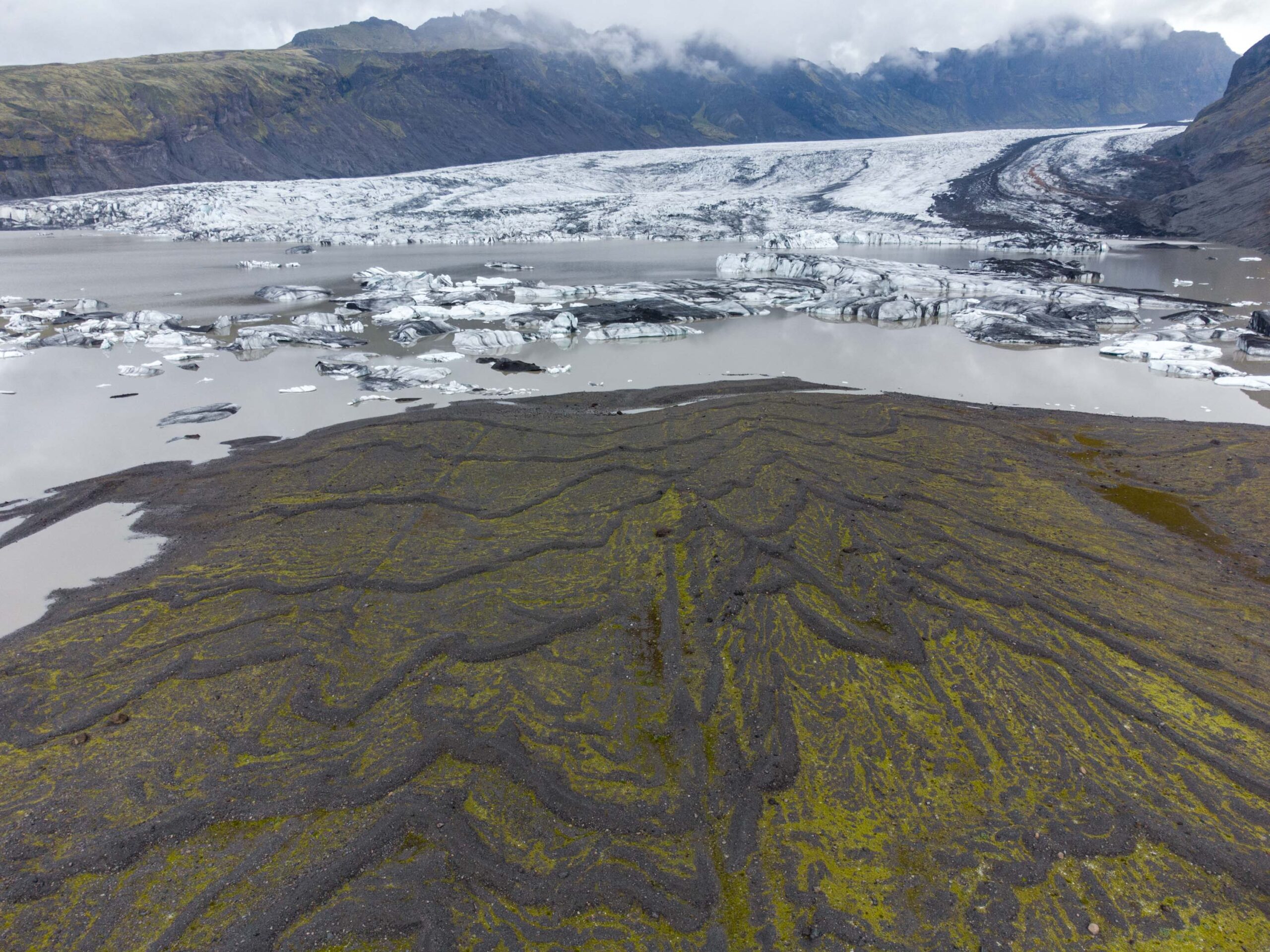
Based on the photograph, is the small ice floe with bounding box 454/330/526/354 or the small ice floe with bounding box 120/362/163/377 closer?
the small ice floe with bounding box 120/362/163/377

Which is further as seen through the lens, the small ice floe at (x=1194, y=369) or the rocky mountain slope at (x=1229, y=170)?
the rocky mountain slope at (x=1229, y=170)

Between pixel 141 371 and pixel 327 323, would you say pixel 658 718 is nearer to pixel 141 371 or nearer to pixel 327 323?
pixel 141 371

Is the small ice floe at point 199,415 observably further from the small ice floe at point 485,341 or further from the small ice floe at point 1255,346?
the small ice floe at point 1255,346

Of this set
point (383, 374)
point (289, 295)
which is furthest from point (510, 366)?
point (289, 295)

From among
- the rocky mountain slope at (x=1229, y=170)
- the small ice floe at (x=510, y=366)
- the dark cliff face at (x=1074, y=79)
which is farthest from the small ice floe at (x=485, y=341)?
the dark cliff face at (x=1074, y=79)

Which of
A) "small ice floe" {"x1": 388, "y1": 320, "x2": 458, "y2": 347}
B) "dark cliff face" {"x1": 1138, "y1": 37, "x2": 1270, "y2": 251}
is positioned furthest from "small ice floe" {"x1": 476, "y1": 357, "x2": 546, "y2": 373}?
"dark cliff face" {"x1": 1138, "y1": 37, "x2": 1270, "y2": 251}

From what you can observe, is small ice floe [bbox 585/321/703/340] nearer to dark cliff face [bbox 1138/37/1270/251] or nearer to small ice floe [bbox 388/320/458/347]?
small ice floe [bbox 388/320/458/347]
